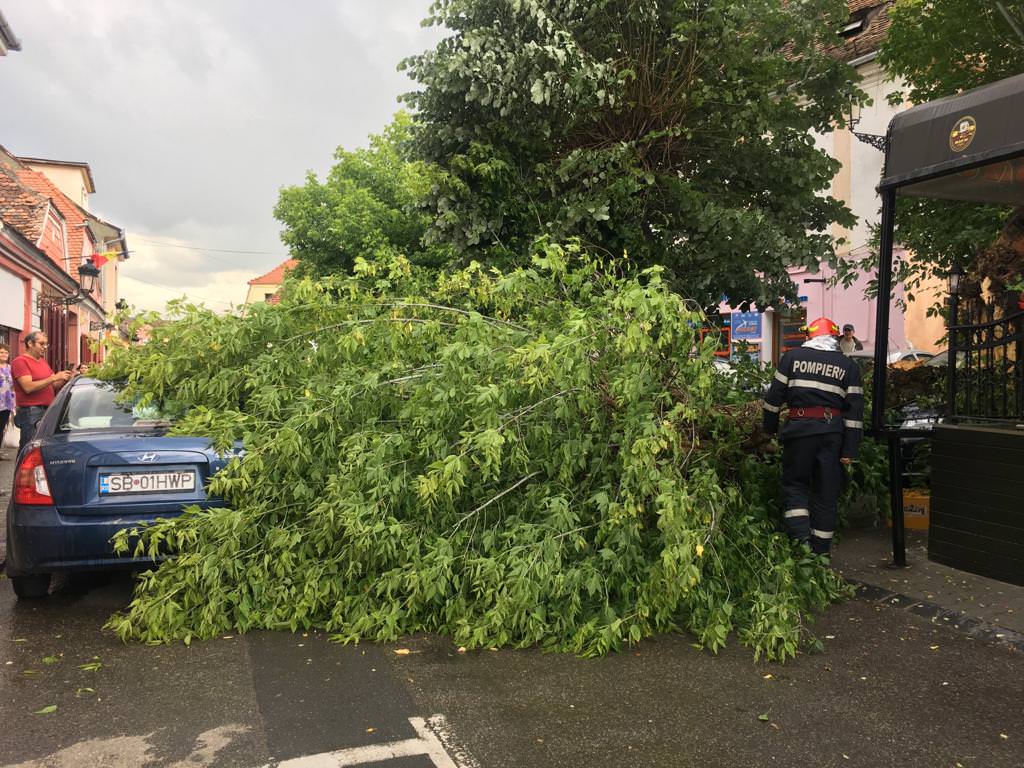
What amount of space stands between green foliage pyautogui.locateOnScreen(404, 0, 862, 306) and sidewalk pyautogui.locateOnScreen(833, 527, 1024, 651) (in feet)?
11.5

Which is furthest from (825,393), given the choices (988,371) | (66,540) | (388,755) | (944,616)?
(66,540)

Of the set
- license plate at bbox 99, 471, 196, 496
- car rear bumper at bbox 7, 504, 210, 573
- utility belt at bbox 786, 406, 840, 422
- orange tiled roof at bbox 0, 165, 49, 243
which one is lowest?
car rear bumper at bbox 7, 504, 210, 573

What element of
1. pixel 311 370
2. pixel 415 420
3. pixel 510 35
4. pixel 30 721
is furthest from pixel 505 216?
pixel 30 721

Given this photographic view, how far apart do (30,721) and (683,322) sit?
3.79m

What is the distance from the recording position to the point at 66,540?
16.0 ft

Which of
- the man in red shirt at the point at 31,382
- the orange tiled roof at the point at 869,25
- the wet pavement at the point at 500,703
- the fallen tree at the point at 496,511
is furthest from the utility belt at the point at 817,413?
the orange tiled roof at the point at 869,25

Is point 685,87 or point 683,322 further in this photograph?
point 685,87

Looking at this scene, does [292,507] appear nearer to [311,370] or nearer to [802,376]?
[311,370]

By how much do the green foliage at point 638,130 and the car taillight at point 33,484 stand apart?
4614 mm

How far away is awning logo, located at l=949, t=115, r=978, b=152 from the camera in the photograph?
15.3 ft

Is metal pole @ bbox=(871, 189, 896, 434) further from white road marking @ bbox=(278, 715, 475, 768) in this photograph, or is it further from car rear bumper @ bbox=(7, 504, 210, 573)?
car rear bumper @ bbox=(7, 504, 210, 573)

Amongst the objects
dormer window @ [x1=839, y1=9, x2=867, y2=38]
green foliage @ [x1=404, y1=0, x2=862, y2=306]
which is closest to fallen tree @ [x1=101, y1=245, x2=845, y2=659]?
green foliage @ [x1=404, y1=0, x2=862, y2=306]

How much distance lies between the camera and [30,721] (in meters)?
3.57

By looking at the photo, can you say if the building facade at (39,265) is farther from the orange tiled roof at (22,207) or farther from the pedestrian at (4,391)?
the pedestrian at (4,391)
